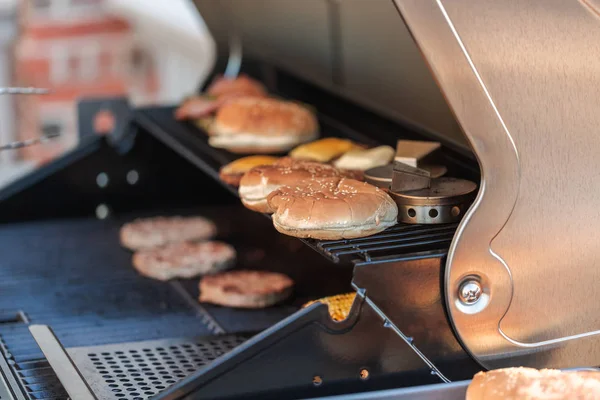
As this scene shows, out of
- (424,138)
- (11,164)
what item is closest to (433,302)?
(424,138)

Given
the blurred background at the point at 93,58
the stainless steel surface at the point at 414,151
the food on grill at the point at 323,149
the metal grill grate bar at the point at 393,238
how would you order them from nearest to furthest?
the metal grill grate bar at the point at 393,238 < the stainless steel surface at the point at 414,151 < the food on grill at the point at 323,149 < the blurred background at the point at 93,58

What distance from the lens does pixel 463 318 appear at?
1873mm

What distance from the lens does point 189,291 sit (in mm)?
2971

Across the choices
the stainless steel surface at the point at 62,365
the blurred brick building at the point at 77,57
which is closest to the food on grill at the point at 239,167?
the stainless steel surface at the point at 62,365

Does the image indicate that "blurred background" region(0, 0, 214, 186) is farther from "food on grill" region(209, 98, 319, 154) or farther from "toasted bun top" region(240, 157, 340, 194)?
"toasted bun top" region(240, 157, 340, 194)

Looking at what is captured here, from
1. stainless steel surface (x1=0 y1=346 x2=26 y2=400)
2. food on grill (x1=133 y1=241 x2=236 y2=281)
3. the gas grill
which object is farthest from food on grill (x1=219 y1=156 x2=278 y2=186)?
stainless steel surface (x1=0 y1=346 x2=26 y2=400)

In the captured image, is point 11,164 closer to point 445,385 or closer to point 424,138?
point 424,138

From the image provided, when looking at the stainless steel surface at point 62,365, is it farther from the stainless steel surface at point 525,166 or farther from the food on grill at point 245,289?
the stainless steel surface at point 525,166

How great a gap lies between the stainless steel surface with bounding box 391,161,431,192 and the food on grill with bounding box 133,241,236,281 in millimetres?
1180

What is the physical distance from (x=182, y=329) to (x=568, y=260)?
3.81 ft

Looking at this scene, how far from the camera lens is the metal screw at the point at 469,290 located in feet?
6.12

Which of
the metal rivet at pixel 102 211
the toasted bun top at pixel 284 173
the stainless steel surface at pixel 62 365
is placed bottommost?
the metal rivet at pixel 102 211

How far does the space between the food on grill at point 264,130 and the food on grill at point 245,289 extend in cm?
40

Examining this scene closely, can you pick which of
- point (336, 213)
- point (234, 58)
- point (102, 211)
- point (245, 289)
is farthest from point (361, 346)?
point (234, 58)
